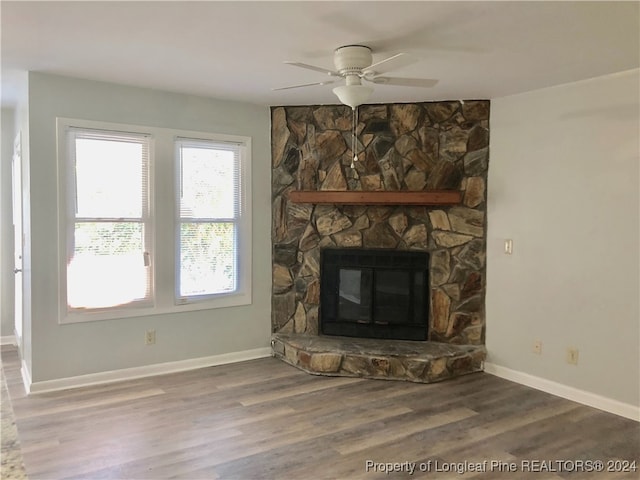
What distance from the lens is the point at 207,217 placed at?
14.6ft

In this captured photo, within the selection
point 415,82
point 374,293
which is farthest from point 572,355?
point 415,82

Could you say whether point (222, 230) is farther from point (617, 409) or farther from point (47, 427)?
point (617, 409)

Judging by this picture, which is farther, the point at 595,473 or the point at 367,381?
the point at 367,381

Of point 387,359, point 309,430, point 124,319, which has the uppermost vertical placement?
point 124,319

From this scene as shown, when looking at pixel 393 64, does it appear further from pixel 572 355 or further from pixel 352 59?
pixel 572 355

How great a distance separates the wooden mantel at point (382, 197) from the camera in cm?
429

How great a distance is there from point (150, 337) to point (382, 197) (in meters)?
2.28

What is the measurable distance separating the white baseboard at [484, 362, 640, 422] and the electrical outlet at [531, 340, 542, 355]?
200 millimetres

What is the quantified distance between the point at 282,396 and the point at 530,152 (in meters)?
2.72

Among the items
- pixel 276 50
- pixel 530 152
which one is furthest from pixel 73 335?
pixel 530 152

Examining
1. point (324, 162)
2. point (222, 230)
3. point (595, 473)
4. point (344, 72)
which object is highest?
point (344, 72)

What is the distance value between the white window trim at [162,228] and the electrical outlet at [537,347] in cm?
247

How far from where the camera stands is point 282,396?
370 cm

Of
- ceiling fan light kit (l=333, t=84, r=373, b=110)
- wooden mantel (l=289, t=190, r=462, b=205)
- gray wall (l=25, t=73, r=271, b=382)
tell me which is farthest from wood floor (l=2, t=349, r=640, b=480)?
ceiling fan light kit (l=333, t=84, r=373, b=110)
